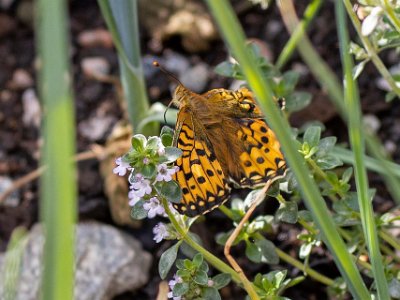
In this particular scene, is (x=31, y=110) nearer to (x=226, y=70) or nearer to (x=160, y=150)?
(x=226, y=70)

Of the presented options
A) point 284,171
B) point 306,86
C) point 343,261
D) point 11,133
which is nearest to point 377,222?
point 284,171

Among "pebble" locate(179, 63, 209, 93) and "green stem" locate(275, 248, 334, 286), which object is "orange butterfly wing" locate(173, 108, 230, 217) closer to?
"green stem" locate(275, 248, 334, 286)

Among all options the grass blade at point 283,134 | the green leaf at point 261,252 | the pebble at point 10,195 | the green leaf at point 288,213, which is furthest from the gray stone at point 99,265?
the grass blade at point 283,134

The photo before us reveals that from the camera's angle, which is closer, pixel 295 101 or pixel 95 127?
pixel 295 101

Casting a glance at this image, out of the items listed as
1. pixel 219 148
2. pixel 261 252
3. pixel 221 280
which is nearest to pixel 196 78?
pixel 219 148

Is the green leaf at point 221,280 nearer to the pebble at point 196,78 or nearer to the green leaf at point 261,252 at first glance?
the green leaf at point 261,252
